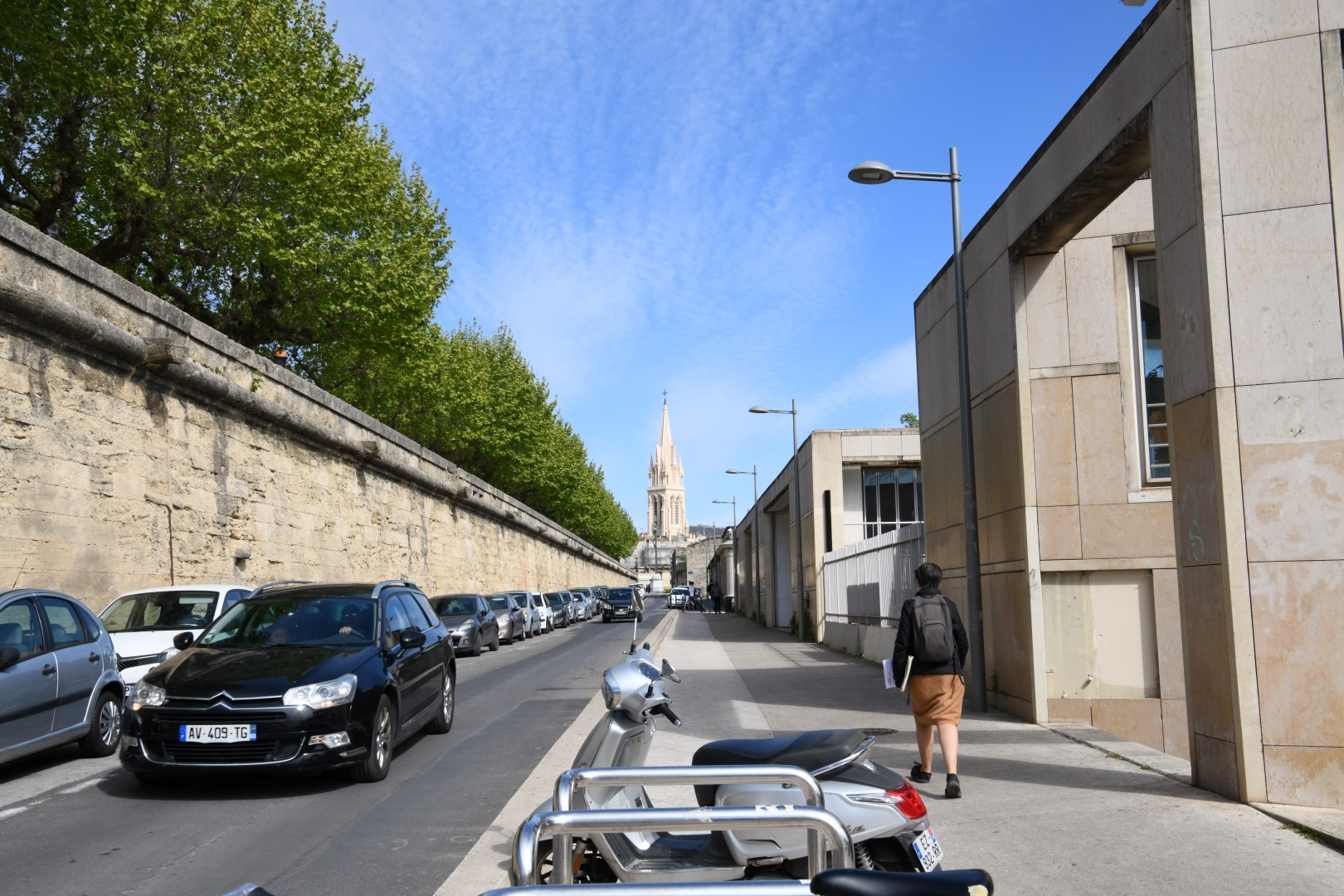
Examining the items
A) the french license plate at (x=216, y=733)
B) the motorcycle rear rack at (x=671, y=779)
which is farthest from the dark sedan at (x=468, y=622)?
the motorcycle rear rack at (x=671, y=779)

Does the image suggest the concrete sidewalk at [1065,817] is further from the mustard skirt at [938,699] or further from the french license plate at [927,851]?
the french license plate at [927,851]

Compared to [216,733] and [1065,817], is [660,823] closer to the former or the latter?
[1065,817]

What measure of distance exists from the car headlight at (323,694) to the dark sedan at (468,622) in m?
16.0

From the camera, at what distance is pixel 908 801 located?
14.4 ft

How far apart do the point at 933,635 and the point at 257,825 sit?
175 inches

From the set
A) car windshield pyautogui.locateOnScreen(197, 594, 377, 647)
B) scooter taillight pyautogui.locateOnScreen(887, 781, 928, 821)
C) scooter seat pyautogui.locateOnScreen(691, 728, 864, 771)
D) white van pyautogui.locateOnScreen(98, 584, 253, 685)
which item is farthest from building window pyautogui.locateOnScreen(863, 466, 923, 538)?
scooter taillight pyautogui.locateOnScreen(887, 781, 928, 821)

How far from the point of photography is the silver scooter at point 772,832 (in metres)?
4.29

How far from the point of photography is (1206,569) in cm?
696

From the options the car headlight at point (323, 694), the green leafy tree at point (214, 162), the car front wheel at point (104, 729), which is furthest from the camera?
the green leafy tree at point (214, 162)

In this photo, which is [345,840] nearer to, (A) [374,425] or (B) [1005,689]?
(B) [1005,689]

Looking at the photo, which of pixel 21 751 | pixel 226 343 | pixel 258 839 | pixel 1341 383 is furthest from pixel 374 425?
pixel 1341 383

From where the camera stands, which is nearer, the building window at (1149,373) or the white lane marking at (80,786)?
the white lane marking at (80,786)

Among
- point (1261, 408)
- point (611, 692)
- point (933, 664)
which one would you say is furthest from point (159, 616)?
point (1261, 408)

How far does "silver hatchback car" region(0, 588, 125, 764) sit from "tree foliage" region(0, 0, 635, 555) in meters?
12.4
